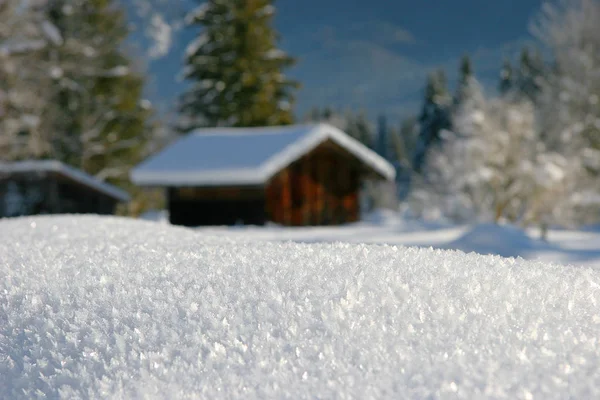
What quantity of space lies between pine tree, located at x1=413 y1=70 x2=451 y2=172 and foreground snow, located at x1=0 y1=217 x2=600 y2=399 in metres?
47.5

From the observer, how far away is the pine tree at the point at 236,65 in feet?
102

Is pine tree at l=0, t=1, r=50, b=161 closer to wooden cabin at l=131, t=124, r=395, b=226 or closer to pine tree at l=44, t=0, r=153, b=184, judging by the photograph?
wooden cabin at l=131, t=124, r=395, b=226

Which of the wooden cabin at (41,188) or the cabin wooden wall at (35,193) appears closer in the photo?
the wooden cabin at (41,188)

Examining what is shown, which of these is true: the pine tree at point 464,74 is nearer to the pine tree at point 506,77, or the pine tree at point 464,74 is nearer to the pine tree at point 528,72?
the pine tree at point 528,72

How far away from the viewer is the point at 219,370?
107 inches

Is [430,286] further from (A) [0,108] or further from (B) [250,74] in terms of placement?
(B) [250,74]

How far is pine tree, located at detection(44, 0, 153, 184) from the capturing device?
30.9 m

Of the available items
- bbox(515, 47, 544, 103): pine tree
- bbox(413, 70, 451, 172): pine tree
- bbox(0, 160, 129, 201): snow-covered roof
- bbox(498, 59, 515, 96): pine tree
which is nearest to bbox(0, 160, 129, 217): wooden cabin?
bbox(0, 160, 129, 201): snow-covered roof

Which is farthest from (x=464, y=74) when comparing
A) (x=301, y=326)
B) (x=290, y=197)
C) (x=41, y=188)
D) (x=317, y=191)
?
(x=301, y=326)

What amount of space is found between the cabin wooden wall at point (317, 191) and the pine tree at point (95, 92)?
1306cm

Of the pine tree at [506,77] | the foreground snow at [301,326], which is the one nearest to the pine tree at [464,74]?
the pine tree at [506,77]

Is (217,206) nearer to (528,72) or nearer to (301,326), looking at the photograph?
(301,326)

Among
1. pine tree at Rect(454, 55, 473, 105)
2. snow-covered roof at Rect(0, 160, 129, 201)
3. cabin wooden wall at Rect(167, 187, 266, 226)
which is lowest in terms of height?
cabin wooden wall at Rect(167, 187, 266, 226)

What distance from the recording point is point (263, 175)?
66.3 feet
